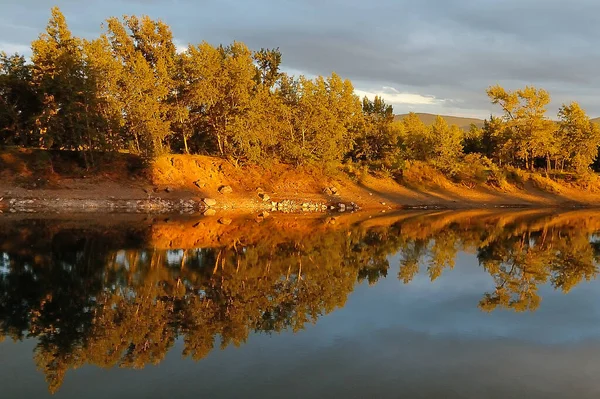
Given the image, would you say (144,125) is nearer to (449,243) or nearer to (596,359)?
(449,243)

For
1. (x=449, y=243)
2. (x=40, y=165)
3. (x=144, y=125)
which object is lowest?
(x=449, y=243)

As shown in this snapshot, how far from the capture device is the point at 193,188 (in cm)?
4600

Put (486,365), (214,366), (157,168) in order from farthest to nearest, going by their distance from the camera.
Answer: (157,168)
(486,365)
(214,366)

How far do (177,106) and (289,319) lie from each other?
3835 centimetres

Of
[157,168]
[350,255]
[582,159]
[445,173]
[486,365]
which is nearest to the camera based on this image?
[486,365]

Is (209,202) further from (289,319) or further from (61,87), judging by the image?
(289,319)

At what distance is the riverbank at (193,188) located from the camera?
4122 cm

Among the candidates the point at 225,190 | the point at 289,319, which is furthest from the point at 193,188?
the point at 289,319

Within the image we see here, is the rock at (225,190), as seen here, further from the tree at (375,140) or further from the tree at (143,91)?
the tree at (375,140)

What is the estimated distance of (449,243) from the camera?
92.3 ft

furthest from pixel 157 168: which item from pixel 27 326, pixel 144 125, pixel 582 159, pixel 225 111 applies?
pixel 582 159

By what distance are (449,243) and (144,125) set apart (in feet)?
94.7

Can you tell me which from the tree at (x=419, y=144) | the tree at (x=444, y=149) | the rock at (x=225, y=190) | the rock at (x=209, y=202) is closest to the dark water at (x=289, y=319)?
the rock at (x=209, y=202)

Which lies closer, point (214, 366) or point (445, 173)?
point (214, 366)
